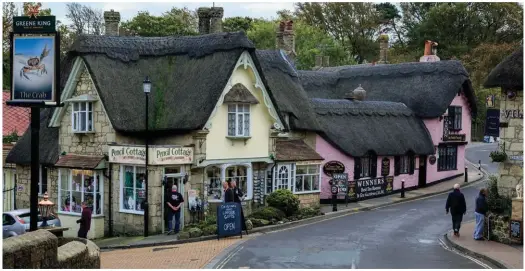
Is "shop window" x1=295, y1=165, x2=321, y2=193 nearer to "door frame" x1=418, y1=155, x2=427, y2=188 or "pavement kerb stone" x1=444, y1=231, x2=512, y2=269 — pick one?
"pavement kerb stone" x1=444, y1=231, x2=512, y2=269

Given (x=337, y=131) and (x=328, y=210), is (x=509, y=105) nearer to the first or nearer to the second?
(x=328, y=210)

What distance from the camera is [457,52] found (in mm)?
72312

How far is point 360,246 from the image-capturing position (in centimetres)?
2294

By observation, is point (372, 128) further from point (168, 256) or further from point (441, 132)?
point (168, 256)

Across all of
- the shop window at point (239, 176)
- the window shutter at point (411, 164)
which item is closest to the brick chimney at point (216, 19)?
the shop window at point (239, 176)

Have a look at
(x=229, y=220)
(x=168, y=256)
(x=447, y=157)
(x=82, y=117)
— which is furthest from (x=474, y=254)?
(x=447, y=157)

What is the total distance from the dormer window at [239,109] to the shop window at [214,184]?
1.48 metres

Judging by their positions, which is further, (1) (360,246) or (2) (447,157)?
(2) (447,157)

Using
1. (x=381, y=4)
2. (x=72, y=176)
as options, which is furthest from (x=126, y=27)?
(x=72, y=176)

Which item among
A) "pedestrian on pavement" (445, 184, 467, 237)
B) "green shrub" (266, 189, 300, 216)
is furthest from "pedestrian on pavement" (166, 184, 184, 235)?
"pedestrian on pavement" (445, 184, 467, 237)

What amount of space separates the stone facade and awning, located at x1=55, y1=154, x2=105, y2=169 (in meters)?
14.2

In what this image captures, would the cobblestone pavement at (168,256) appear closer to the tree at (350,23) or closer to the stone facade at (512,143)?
the stone facade at (512,143)

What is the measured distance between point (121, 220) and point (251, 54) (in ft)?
25.9

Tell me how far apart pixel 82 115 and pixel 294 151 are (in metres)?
9.18
